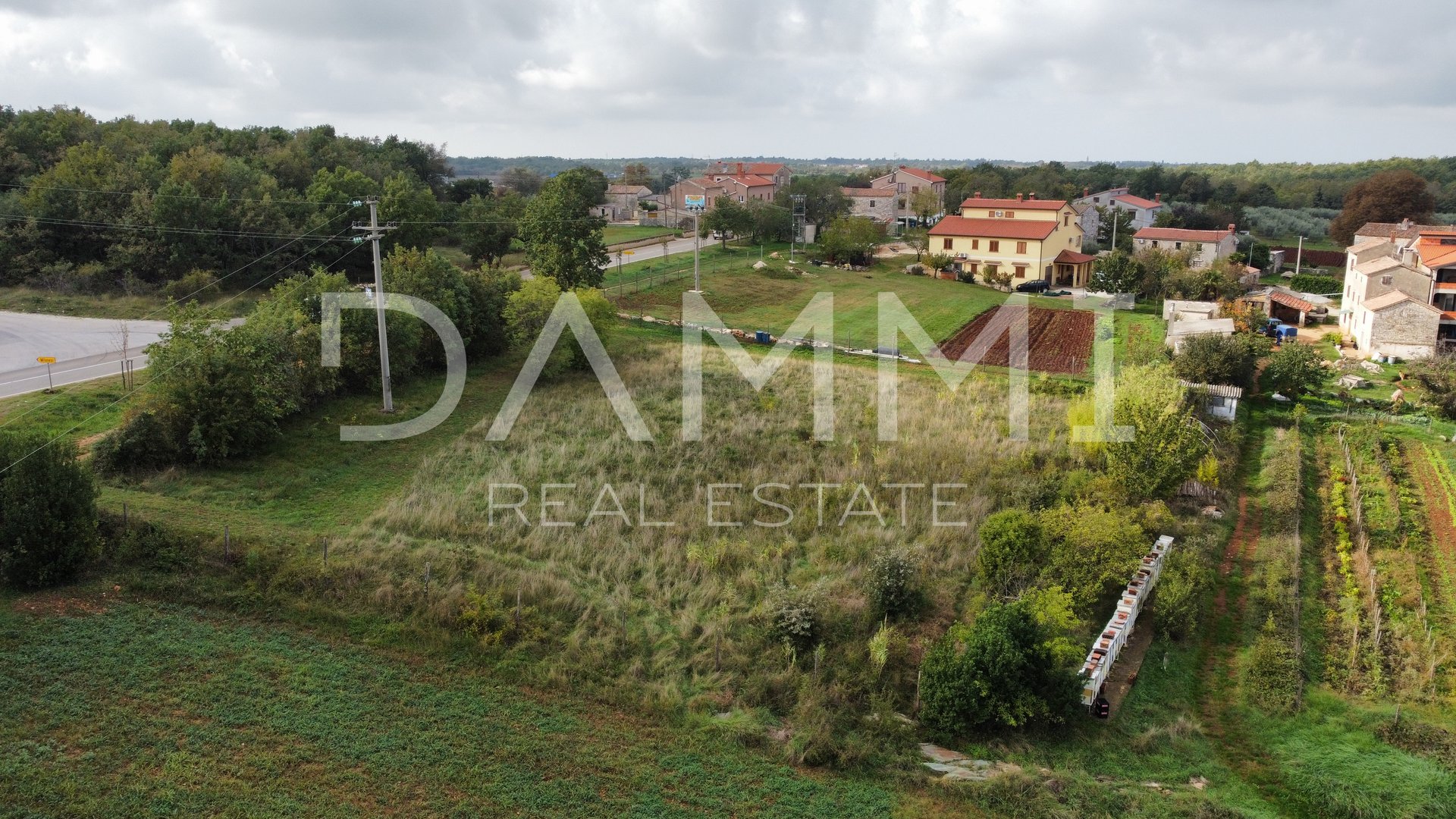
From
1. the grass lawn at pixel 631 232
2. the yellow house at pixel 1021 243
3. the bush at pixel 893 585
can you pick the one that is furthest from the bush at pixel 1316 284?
the bush at pixel 893 585

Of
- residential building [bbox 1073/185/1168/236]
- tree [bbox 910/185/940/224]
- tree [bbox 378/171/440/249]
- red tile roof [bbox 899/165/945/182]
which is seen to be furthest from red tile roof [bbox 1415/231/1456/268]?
red tile roof [bbox 899/165/945/182]

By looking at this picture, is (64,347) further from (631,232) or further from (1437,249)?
(1437,249)

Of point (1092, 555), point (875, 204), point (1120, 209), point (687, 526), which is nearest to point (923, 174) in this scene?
point (875, 204)

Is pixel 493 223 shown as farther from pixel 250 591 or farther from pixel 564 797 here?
pixel 564 797

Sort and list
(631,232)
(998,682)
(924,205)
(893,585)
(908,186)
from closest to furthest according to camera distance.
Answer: (998,682), (893,585), (631,232), (924,205), (908,186)

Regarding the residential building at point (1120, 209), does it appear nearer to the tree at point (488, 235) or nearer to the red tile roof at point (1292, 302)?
the red tile roof at point (1292, 302)

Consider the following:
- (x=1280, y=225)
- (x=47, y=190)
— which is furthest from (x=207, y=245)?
(x=1280, y=225)
